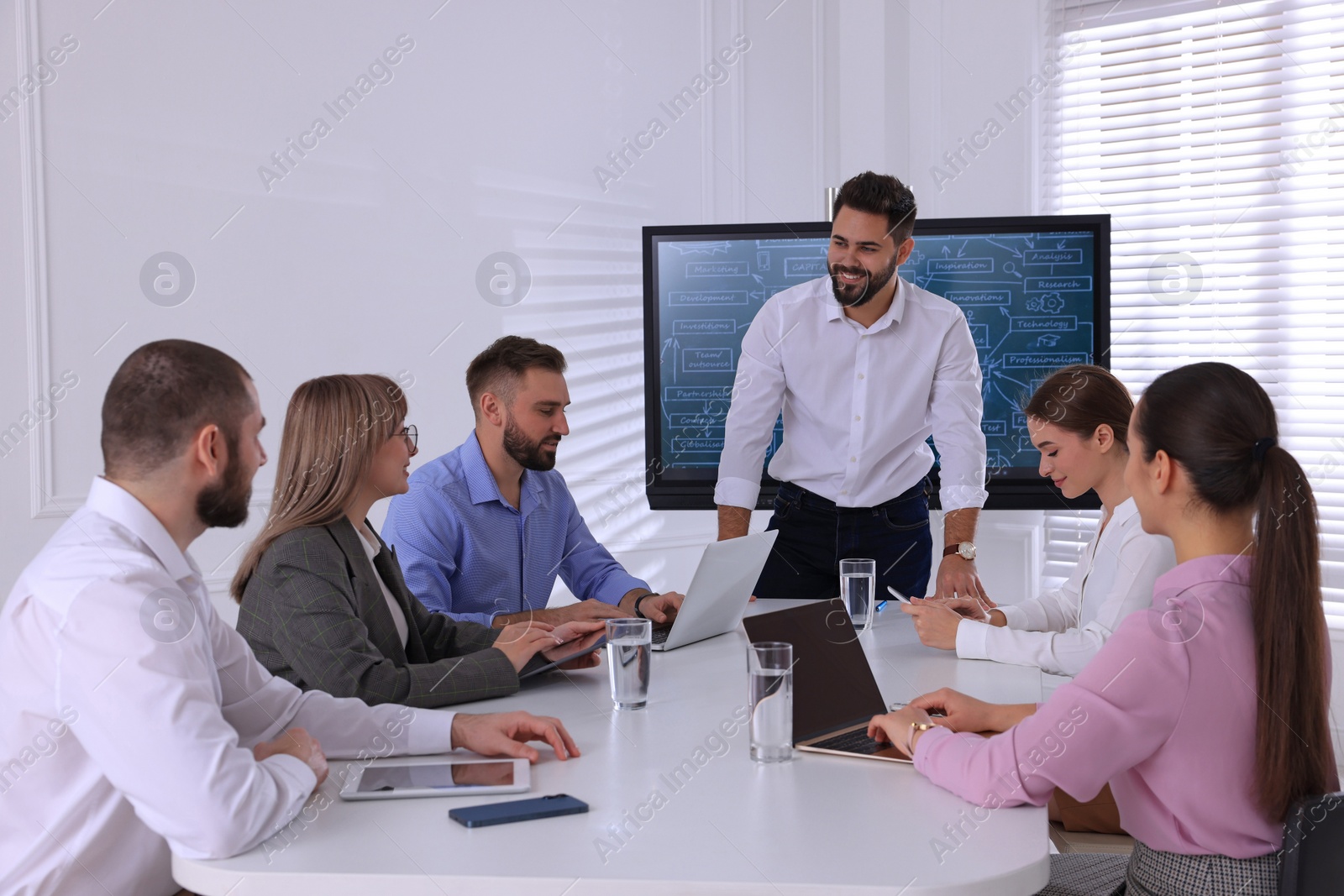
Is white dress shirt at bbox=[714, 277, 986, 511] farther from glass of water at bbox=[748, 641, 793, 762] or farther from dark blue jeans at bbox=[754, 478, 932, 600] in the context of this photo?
glass of water at bbox=[748, 641, 793, 762]

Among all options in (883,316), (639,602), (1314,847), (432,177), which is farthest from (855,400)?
(1314,847)

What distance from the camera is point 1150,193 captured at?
13.9 ft

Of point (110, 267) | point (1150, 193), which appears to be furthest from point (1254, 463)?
point (1150, 193)

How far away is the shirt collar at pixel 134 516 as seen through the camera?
126 cm

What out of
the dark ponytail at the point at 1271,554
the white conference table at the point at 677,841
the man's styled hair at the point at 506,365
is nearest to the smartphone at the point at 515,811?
the white conference table at the point at 677,841

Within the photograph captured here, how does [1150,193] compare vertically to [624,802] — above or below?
above

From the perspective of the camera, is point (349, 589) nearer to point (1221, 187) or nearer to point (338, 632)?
point (338, 632)

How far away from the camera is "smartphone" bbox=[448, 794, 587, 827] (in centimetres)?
118

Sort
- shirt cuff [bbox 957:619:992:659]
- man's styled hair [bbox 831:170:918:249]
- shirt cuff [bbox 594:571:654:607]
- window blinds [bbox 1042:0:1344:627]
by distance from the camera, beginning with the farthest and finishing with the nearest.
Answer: window blinds [bbox 1042:0:1344:627]
man's styled hair [bbox 831:170:918:249]
shirt cuff [bbox 594:571:654:607]
shirt cuff [bbox 957:619:992:659]

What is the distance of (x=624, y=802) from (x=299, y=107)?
9.63ft

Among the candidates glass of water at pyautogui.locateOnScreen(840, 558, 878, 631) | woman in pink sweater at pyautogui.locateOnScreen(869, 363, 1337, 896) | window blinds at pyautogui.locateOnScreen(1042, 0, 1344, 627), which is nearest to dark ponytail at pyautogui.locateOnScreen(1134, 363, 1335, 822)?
woman in pink sweater at pyautogui.locateOnScreen(869, 363, 1337, 896)

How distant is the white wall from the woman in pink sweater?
2712mm

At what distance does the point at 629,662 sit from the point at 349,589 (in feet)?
1.42

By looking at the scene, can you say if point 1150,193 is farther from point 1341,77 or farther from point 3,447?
point 3,447
